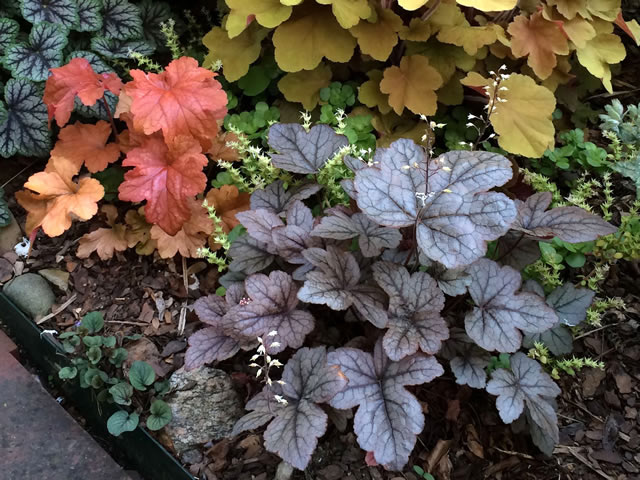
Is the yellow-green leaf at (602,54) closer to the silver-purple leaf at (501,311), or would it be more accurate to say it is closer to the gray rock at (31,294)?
the silver-purple leaf at (501,311)

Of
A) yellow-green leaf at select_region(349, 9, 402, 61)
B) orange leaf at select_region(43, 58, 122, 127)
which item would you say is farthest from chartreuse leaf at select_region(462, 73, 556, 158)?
orange leaf at select_region(43, 58, 122, 127)

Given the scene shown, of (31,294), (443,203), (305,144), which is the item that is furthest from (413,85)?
(31,294)

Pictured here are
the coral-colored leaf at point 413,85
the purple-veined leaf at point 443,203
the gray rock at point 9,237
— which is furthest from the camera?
the gray rock at point 9,237

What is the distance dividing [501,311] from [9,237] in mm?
1796

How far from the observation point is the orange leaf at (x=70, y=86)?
6.37 ft

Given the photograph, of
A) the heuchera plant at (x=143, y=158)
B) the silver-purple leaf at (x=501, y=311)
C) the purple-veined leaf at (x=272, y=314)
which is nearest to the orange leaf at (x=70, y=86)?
the heuchera plant at (x=143, y=158)

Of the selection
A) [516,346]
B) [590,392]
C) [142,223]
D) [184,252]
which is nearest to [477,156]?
[516,346]

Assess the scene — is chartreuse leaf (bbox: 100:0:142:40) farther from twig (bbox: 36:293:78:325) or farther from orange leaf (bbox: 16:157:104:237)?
twig (bbox: 36:293:78:325)

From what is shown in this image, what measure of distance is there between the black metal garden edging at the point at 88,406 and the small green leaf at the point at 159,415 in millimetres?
50

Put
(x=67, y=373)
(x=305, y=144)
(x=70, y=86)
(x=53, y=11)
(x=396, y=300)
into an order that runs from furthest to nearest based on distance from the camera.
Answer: (x=53, y=11) → (x=70, y=86) → (x=305, y=144) → (x=67, y=373) → (x=396, y=300)

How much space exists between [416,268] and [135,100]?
1011mm

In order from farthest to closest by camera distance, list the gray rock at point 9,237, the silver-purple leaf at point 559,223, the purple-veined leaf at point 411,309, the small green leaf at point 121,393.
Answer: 1. the gray rock at point 9,237
2. the small green leaf at point 121,393
3. the silver-purple leaf at point 559,223
4. the purple-veined leaf at point 411,309

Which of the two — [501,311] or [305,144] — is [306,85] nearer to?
[305,144]

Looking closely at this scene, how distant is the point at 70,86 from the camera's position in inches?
77.5
